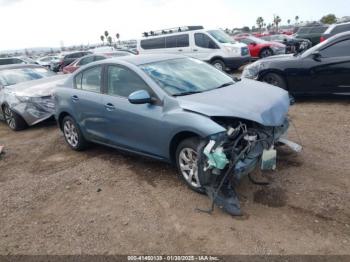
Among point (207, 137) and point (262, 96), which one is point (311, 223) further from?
point (262, 96)

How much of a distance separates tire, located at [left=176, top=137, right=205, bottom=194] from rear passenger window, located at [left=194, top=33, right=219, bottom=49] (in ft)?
37.9

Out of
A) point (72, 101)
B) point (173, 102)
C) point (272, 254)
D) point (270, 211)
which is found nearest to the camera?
point (272, 254)

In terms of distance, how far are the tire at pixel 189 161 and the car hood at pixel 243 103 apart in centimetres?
39

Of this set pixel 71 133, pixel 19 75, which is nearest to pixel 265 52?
pixel 19 75

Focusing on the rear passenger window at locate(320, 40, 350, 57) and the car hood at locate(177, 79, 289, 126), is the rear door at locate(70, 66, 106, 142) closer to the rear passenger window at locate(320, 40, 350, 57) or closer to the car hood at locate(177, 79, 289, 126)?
the car hood at locate(177, 79, 289, 126)

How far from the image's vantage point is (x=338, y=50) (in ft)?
26.3

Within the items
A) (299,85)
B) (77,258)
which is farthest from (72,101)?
(299,85)

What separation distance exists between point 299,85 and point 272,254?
19.1 ft

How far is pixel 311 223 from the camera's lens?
369 centimetres

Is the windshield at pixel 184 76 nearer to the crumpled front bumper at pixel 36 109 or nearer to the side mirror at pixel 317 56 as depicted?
the side mirror at pixel 317 56

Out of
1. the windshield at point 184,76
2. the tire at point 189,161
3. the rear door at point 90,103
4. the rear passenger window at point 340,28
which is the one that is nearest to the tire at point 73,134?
the rear door at point 90,103

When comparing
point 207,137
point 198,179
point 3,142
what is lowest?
point 3,142

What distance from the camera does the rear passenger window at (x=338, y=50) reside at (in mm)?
7949

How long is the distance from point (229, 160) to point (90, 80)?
10.0 feet
